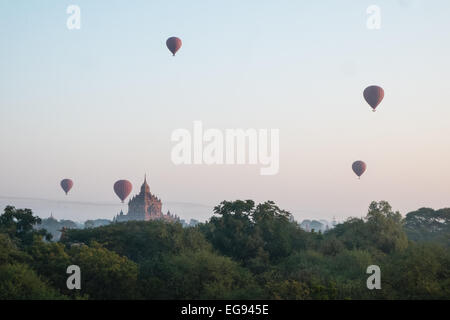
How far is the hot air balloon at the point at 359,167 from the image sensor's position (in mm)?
69438

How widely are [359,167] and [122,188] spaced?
44.5 meters

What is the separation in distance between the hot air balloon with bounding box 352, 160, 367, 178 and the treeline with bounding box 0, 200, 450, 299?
1033cm

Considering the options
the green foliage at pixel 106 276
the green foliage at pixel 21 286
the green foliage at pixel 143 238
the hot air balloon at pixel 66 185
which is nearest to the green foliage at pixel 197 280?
the green foliage at pixel 106 276

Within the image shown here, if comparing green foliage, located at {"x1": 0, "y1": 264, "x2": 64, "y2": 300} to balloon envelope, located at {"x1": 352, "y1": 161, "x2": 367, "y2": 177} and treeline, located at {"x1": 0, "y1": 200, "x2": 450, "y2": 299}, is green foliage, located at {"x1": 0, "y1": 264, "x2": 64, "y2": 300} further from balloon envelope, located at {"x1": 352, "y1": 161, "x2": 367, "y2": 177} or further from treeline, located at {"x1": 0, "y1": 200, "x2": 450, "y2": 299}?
balloon envelope, located at {"x1": 352, "y1": 161, "x2": 367, "y2": 177}

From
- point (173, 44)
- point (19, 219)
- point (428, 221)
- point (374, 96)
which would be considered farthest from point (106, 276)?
point (428, 221)

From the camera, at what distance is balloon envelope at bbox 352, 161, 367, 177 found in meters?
69.4

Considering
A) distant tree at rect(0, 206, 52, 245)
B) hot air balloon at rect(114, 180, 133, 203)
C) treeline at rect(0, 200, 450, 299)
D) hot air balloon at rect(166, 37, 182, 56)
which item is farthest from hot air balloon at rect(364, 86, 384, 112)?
hot air balloon at rect(114, 180, 133, 203)
